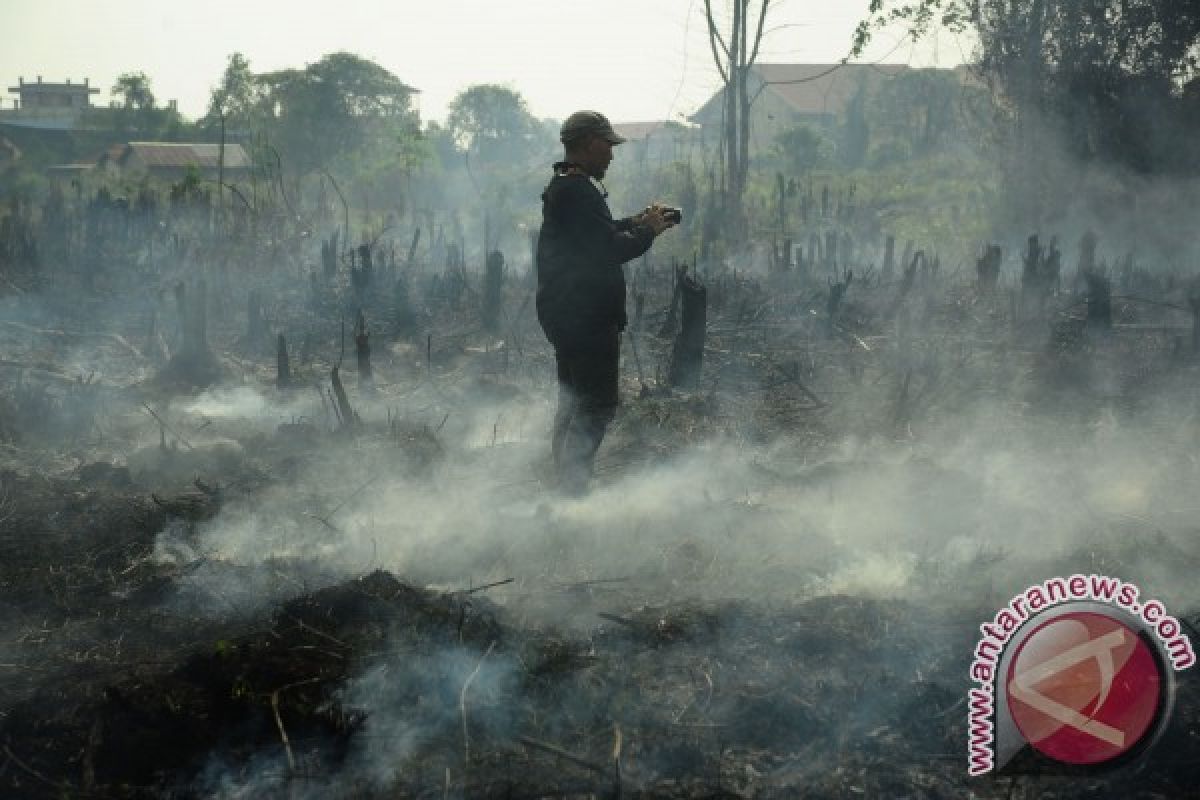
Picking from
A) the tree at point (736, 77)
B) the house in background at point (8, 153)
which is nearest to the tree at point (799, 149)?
the tree at point (736, 77)

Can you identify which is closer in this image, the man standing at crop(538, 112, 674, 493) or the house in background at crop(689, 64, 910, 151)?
the man standing at crop(538, 112, 674, 493)

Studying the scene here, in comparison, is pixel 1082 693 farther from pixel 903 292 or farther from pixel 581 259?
pixel 903 292

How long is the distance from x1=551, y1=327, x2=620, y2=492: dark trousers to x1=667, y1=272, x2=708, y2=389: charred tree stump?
9.58 feet

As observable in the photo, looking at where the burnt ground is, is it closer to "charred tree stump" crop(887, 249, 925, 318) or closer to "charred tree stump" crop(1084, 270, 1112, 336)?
"charred tree stump" crop(1084, 270, 1112, 336)

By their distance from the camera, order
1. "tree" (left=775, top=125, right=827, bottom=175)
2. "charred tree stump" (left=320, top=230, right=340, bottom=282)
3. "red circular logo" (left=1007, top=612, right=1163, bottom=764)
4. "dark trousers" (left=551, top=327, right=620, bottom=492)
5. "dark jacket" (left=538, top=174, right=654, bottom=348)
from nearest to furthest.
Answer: "red circular logo" (left=1007, top=612, right=1163, bottom=764) < "dark jacket" (left=538, top=174, right=654, bottom=348) < "dark trousers" (left=551, top=327, right=620, bottom=492) < "charred tree stump" (left=320, top=230, right=340, bottom=282) < "tree" (left=775, top=125, right=827, bottom=175)

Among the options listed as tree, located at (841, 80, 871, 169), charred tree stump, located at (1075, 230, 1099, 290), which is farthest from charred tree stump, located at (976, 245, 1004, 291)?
tree, located at (841, 80, 871, 169)

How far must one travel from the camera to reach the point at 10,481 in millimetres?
6211

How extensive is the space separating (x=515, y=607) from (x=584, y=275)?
69.7 inches

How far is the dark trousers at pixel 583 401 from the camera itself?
5344 mm

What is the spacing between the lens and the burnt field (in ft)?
10.6

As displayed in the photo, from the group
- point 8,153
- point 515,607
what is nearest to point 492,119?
point 8,153

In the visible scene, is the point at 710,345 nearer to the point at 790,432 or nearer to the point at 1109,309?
the point at 790,432

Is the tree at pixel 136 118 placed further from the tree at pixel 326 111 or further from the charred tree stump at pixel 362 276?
the charred tree stump at pixel 362 276

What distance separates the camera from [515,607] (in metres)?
4.33
